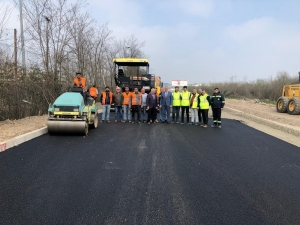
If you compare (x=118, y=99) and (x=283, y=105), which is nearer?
(x=118, y=99)

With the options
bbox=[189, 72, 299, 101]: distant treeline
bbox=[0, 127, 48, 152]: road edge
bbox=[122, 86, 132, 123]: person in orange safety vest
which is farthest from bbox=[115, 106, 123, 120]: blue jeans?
bbox=[189, 72, 299, 101]: distant treeline

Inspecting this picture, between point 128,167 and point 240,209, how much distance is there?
252 cm

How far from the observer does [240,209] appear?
3998 millimetres

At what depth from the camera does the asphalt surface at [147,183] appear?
12.4 feet

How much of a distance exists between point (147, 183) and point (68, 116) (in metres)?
5.00

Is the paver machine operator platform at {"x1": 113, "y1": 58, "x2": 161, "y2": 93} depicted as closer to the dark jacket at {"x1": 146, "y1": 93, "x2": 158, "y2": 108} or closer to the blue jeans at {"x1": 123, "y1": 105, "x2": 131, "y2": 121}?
the blue jeans at {"x1": 123, "y1": 105, "x2": 131, "y2": 121}

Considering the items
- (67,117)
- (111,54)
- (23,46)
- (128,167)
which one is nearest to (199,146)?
(128,167)

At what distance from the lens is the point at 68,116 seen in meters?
9.14

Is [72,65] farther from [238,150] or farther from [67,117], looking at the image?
[238,150]

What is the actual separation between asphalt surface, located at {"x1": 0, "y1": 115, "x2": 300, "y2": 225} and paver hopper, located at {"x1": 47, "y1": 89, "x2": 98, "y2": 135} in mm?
593

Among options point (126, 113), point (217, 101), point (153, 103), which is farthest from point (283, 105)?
point (126, 113)

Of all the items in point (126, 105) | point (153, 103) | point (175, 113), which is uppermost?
point (153, 103)

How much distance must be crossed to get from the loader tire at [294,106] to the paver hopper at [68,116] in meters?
15.2

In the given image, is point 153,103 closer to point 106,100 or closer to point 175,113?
point 175,113
